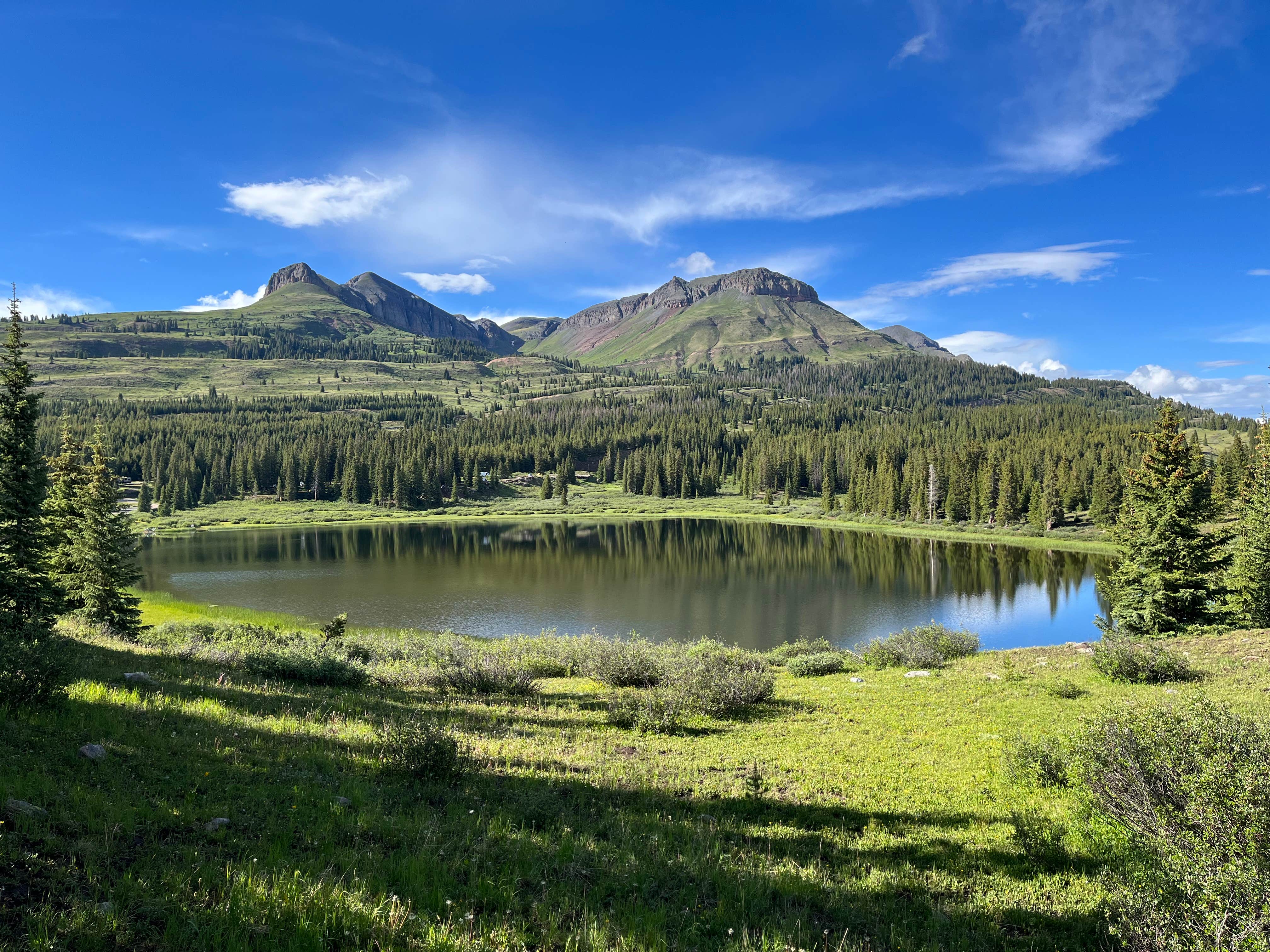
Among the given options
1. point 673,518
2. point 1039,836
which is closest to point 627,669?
point 1039,836

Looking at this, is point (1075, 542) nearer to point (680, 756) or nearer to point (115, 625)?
point (680, 756)

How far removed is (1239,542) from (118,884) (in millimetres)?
41696

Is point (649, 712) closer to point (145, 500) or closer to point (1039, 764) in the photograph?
point (1039, 764)

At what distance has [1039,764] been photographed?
10812mm

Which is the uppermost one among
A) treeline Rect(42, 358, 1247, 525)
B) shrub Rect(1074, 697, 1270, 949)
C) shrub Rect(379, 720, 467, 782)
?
treeline Rect(42, 358, 1247, 525)

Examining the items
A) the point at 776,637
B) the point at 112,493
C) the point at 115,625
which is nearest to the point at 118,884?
the point at 115,625

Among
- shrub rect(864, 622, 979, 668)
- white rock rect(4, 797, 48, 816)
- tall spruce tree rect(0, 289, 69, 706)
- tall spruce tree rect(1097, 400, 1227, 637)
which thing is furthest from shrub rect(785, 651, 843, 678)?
tall spruce tree rect(0, 289, 69, 706)

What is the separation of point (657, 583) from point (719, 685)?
4383 centimetres

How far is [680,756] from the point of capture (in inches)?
494

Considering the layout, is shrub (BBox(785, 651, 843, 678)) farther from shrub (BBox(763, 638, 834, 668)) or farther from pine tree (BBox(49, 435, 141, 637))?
pine tree (BBox(49, 435, 141, 637))

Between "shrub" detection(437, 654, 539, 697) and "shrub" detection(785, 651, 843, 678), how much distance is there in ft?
33.6

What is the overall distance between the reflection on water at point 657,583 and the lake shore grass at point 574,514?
10.9m

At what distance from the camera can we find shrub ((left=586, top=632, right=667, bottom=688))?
20.3 meters

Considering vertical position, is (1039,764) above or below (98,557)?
below
